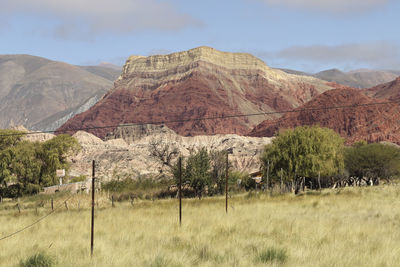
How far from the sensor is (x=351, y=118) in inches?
5920

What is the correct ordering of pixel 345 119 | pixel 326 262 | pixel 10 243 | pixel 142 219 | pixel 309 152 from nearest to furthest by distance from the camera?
pixel 326 262
pixel 10 243
pixel 142 219
pixel 309 152
pixel 345 119

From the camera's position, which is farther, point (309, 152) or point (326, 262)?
point (309, 152)

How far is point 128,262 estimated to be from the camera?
44.0 feet

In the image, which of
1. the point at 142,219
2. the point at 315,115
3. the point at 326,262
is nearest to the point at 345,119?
the point at 315,115

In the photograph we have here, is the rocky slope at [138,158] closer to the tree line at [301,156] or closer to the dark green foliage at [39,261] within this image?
the tree line at [301,156]

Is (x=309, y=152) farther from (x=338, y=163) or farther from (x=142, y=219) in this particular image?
(x=142, y=219)

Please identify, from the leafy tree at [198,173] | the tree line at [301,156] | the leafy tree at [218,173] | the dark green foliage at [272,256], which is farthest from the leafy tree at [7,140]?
the dark green foliage at [272,256]

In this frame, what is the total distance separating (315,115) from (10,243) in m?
147

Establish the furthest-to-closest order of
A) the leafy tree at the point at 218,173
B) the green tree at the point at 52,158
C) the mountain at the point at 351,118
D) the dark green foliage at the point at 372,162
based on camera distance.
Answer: the mountain at the point at 351,118 < the green tree at the point at 52,158 < the dark green foliage at the point at 372,162 < the leafy tree at the point at 218,173

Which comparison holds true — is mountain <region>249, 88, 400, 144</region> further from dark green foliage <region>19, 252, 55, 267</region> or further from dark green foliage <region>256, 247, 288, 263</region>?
dark green foliage <region>19, 252, 55, 267</region>

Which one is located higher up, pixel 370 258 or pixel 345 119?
pixel 345 119

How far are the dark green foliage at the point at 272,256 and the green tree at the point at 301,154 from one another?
1261 inches

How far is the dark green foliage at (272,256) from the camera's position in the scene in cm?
1359

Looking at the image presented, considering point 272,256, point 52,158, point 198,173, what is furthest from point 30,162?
point 272,256
